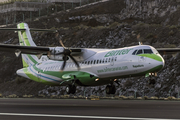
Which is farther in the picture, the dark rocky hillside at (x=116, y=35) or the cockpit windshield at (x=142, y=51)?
the dark rocky hillside at (x=116, y=35)

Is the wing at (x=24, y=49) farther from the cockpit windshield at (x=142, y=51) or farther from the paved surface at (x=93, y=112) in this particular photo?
the cockpit windshield at (x=142, y=51)

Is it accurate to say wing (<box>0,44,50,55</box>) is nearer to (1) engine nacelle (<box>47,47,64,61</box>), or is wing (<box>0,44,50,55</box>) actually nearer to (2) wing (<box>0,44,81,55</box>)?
(2) wing (<box>0,44,81,55</box>)

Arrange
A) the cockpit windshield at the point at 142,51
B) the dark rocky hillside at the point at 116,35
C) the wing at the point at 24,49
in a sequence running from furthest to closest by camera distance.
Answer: the dark rocky hillside at the point at 116,35 < the wing at the point at 24,49 < the cockpit windshield at the point at 142,51

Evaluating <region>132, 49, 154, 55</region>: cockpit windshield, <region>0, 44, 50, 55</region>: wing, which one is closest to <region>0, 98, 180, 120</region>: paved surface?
<region>132, 49, 154, 55</region>: cockpit windshield

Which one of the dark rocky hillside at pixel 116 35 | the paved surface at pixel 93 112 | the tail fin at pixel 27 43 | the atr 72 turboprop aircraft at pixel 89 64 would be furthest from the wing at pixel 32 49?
the dark rocky hillside at pixel 116 35

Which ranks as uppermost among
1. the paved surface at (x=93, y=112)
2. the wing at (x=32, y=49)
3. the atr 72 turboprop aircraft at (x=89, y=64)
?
the wing at (x=32, y=49)

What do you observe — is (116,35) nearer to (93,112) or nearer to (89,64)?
(89,64)

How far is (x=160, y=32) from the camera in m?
62.9

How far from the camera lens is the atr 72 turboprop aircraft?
2875cm

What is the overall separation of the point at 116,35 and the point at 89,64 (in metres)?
34.8

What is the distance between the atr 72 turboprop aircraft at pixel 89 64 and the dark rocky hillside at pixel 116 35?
14.6 meters

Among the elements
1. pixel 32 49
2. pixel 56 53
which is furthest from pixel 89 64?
pixel 32 49

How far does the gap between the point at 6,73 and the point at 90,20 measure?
27324 mm

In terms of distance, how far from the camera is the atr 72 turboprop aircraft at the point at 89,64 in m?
28.8
